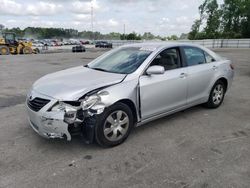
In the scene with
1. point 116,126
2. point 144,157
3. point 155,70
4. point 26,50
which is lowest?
point 144,157

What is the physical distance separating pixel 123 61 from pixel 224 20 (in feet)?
223

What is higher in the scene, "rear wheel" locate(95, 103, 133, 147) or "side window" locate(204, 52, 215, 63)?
"side window" locate(204, 52, 215, 63)

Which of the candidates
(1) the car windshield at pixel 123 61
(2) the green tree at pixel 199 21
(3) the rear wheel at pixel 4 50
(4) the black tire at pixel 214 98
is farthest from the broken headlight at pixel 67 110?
(2) the green tree at pixel 199 21

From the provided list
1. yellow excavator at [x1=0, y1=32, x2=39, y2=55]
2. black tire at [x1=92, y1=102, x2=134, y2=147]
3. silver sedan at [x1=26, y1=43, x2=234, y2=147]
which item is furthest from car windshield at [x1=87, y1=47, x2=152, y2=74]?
yellow excavator at [x1=0, y1=32, x2=39, y2=55]

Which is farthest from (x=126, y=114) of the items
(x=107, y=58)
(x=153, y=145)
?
(x=107, y=58)

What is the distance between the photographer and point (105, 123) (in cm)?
327

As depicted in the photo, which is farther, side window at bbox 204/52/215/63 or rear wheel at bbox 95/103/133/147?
side window at bbox 204/52/215/63

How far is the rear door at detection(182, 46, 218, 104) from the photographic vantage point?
4422 millimetres

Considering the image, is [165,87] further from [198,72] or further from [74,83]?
[74,83]

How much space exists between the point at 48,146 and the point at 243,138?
3148 mm

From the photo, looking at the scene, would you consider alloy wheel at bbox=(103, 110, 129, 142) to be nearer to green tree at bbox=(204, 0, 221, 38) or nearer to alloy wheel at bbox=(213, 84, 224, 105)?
alloy wheel at bbox=(213, 84, 224, 105)

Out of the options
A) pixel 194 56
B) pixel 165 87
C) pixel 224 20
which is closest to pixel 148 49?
pixel 165 87

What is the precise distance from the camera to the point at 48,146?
3.51m

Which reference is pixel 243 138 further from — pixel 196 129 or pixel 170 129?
pixel 170 129
